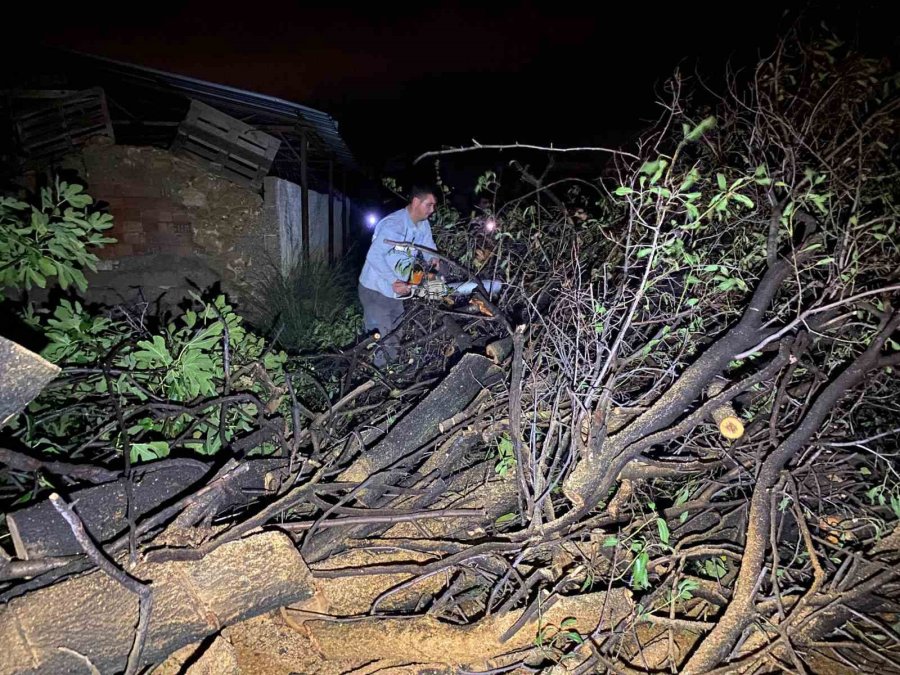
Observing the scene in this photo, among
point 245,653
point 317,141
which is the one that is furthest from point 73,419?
point 317,141

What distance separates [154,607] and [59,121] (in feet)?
22.2

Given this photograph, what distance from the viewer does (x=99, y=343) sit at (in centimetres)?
281

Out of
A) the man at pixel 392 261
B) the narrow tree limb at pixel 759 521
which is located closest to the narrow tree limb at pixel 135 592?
the narrow tree limb at pixel 759 521

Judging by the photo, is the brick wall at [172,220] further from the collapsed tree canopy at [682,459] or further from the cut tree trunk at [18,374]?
the cut tree trunk at [18,374]

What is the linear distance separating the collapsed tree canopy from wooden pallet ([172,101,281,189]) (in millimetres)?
5356

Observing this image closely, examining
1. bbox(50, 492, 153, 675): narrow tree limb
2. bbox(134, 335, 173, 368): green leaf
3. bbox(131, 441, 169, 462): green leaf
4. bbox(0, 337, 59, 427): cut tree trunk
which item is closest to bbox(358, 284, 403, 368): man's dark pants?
bbox(134, 335, 173, 368): green leaf

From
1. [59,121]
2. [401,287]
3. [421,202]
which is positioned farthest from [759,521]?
[59,121]

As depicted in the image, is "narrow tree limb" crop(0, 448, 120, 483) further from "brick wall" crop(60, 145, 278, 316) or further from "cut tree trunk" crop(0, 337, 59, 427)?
"brick wall" crop(60, 145, 278, 316)

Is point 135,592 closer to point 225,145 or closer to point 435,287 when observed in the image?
point 435,287

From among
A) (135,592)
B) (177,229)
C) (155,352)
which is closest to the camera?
(135,592)

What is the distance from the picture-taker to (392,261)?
4.26 m

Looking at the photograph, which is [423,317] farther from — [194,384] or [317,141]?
[317,141]

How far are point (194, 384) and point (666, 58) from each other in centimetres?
953

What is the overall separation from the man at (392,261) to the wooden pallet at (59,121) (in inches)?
183
